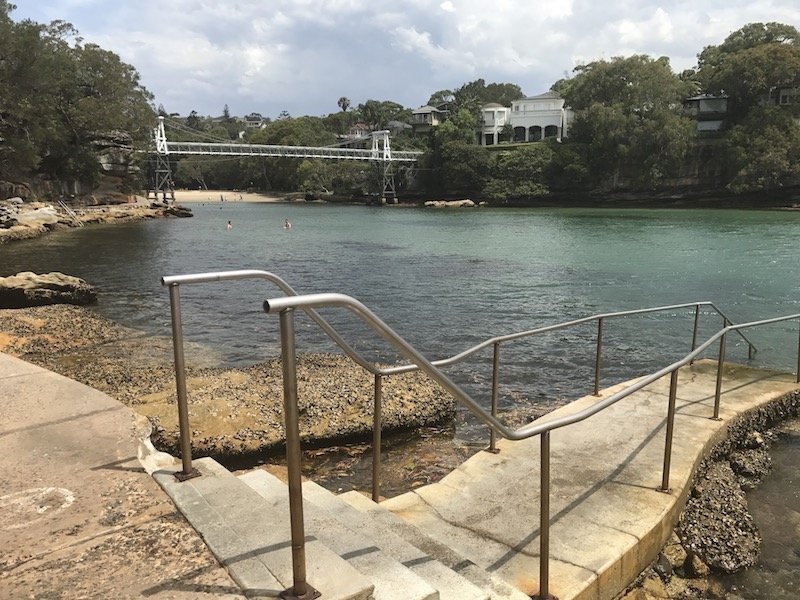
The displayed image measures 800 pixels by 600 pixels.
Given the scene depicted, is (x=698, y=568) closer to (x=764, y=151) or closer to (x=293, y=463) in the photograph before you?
(x=293, y=463)

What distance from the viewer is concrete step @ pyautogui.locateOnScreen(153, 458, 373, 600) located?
6.55ft

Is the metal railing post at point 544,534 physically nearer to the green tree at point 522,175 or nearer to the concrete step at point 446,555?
the concrete step at point 446,555

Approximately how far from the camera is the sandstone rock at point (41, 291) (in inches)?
539

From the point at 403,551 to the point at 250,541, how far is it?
2.44 ft

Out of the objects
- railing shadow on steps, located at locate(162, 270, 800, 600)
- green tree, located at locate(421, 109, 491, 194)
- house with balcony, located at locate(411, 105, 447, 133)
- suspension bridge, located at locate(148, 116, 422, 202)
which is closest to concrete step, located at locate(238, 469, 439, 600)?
railing shadow on steps, located at locate(162, 270, 800, 600)

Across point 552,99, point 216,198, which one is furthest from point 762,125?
point 216,198

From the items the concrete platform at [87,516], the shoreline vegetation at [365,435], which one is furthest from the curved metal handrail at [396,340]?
the shoreline vegetation at [365,435]

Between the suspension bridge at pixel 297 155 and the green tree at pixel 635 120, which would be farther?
the suspension bridge at pixel 297 155

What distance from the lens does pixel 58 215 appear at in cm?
4203

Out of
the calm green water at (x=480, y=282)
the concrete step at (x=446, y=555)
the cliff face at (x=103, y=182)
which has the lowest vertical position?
the calm green water at (x=480, y=282)

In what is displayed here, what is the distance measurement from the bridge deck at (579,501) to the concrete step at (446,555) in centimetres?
18

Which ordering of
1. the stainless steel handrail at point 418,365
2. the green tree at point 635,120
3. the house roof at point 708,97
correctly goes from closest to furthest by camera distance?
the stainless steel handrail at point 418,365 → the green tree at point 635,120 → the house roof at point 708,97

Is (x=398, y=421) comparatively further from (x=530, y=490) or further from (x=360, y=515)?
(x=360, y=515)

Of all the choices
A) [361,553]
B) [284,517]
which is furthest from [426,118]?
[361,553]
